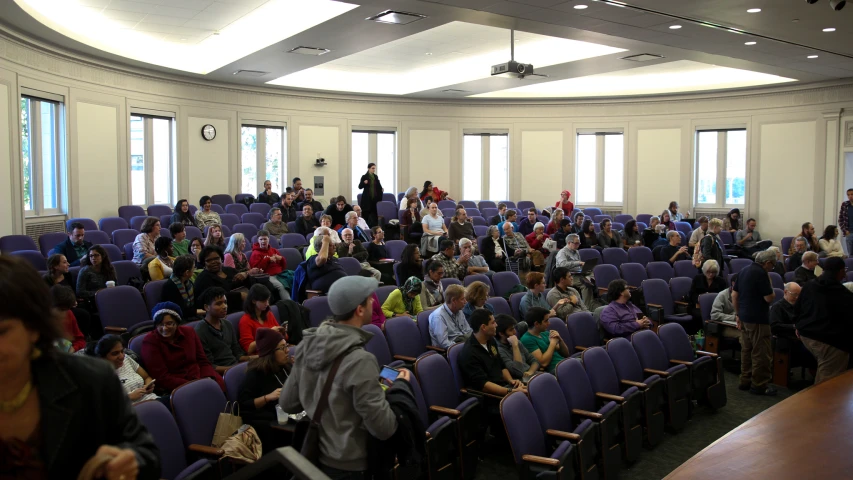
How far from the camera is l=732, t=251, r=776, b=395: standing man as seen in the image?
21.5 ft

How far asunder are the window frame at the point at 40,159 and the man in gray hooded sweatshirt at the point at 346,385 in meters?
8.57

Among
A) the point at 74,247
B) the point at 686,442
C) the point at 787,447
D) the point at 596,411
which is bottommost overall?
the point at 686,442

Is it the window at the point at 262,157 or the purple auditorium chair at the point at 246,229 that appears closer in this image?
the purple auditorium chair at the point at 246,229

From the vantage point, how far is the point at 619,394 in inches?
208

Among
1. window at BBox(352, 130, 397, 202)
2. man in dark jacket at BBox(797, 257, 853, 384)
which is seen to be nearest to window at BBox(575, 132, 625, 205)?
window at BBox(352, 130, 397, 202)

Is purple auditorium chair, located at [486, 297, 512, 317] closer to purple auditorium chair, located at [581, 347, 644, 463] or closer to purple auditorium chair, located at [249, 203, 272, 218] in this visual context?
purple auditorium chair, located at [581, 347, 644, 463]

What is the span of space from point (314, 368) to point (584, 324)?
425cm

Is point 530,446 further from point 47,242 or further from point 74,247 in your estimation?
point 47,242

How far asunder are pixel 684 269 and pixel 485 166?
26.8ft

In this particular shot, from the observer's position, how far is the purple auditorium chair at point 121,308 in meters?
6.11

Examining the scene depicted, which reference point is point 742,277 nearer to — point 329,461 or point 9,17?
point 329,461

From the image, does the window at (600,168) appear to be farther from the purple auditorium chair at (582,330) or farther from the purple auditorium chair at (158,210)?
the purple auditorium chair at (582,330)

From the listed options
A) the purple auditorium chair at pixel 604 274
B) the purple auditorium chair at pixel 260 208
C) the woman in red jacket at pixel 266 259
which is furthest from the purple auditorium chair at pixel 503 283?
the purple auditorium chair at pixel 260 208

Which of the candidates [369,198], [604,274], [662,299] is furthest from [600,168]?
[662,299]
